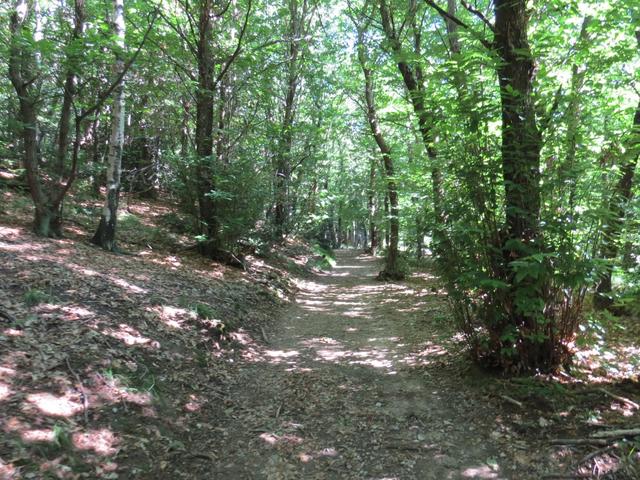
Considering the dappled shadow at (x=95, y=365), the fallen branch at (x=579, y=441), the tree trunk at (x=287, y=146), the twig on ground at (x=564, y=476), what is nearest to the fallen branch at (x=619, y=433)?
the fallen branch at (x=579, y=441)

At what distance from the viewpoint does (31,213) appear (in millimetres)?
9953

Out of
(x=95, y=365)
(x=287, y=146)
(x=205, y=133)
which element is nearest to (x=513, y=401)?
(x=95, y=365)

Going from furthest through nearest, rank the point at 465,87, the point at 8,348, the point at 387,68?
the point at 387,68 → the point at 465,87 → the point at 8,348

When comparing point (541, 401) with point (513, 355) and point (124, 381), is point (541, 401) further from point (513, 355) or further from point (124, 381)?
point (124, 381)

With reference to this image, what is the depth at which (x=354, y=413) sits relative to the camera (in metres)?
4.34

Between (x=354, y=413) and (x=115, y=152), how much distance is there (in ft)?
23.7

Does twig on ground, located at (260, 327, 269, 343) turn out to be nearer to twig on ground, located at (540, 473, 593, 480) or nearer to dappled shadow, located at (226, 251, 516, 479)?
dappled shadow, located at (226, 251, 516, 479)

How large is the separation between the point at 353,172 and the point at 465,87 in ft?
102

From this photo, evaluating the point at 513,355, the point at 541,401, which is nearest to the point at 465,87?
the point at 513,355

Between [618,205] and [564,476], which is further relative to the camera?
[618,205]

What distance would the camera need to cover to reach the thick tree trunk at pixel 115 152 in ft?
26.8

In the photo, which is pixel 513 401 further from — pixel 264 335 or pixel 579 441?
pixel 264 335

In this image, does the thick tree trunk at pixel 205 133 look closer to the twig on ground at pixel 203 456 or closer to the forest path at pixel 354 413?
the forest path at pixel 354 413

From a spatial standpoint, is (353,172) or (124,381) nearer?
(124,381)
